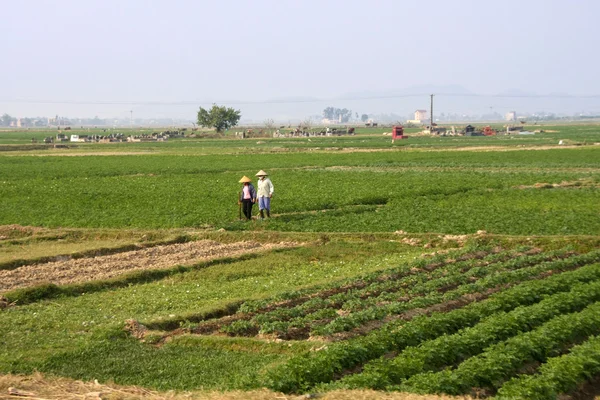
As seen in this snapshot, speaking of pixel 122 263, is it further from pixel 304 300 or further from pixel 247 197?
pixel 247 197

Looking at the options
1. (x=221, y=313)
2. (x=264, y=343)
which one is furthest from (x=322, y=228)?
(x=264, y=343)

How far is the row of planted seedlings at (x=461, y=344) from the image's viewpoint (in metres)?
10.7

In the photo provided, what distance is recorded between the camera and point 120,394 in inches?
393

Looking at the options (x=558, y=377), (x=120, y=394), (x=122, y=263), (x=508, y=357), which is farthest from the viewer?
(x=122, y=263)

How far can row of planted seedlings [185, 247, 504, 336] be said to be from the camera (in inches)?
559

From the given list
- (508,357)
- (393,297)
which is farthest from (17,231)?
(508,357)

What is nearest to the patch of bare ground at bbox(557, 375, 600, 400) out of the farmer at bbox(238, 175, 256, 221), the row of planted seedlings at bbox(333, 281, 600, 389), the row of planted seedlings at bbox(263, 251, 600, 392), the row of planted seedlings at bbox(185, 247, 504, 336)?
the row of planted seedlings at bbox(333, 281, 600, 389)

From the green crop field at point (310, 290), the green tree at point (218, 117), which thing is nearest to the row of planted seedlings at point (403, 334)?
the green crop field at point (310, 290)

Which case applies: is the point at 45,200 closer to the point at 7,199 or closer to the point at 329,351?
the point at 7,199

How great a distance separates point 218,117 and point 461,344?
138 m

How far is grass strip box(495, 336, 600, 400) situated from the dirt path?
440 inches

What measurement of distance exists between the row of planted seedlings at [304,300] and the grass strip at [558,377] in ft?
15.2

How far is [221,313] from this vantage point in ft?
50.9

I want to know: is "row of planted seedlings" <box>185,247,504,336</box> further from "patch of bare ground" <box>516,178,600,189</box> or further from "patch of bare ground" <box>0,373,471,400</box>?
"patch of bare ground" <box>516,178,600,189</box>
